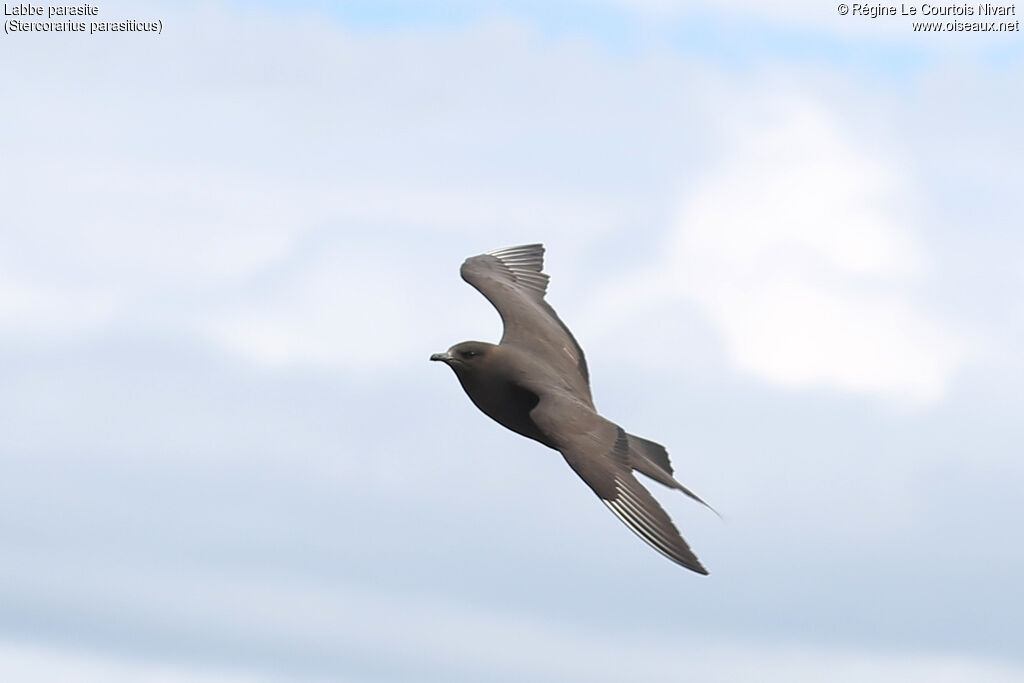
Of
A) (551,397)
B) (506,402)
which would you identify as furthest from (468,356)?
(551,397)

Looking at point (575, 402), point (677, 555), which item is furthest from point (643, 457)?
point (677, 555)

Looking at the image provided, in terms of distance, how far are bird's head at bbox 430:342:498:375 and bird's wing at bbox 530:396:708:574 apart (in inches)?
Answer: 49.9

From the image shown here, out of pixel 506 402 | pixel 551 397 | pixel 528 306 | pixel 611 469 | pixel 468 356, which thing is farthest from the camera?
pixel 528 306

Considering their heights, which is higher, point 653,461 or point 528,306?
point 528,306

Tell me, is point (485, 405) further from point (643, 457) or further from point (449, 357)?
point (643, 457)

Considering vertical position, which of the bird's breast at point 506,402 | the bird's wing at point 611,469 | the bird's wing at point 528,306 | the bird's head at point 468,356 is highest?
the bird's wing at point 528,306

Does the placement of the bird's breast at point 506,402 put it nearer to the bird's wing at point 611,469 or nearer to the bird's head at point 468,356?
the bird's head at point 468,356

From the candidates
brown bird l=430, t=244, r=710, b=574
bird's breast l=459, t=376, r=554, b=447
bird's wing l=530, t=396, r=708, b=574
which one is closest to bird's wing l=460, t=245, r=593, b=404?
brown bird l=430, t=244, r=710, b=574

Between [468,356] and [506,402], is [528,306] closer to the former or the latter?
[468,356]

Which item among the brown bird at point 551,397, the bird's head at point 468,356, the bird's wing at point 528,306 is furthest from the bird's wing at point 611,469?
the bird's wing at point 528,306

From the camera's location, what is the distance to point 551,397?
65.2 feet

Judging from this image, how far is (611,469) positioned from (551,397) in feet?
5.50

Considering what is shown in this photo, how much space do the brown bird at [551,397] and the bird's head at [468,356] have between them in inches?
0.4

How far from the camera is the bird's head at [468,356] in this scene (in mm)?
20797
